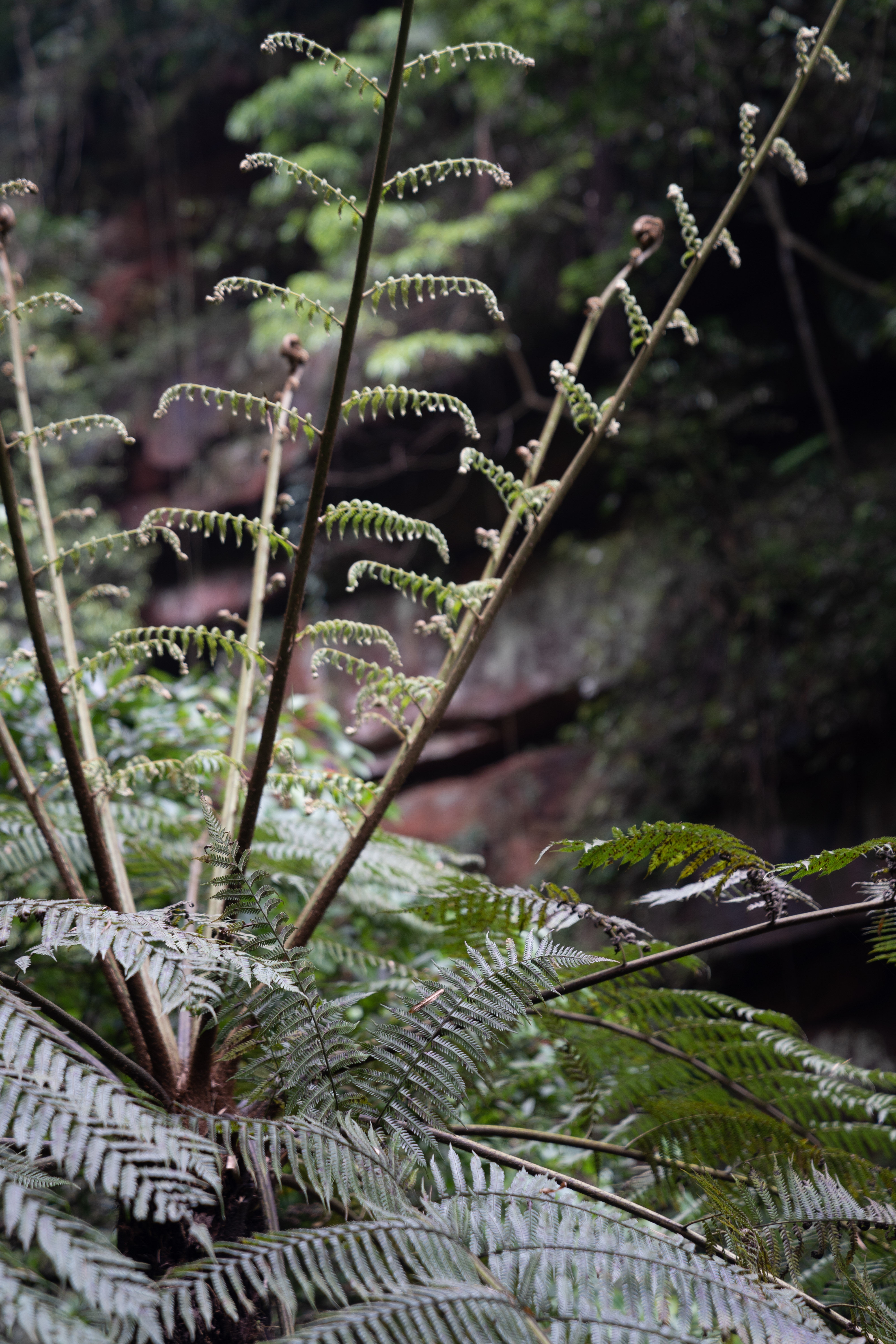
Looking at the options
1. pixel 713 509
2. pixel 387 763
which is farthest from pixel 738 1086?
pixel 387 763

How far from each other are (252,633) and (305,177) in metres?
0.43

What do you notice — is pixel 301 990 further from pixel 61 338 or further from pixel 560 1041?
pixel 61 338

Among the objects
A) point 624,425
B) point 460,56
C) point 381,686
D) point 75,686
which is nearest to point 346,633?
point 381,686

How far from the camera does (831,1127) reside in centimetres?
95

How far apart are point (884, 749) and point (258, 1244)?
11.2 feet

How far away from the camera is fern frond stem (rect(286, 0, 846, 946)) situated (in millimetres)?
818

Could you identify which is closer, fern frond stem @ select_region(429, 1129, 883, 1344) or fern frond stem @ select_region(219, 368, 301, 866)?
fern frond stem @ select_region(429, 1129, 883, 1344)

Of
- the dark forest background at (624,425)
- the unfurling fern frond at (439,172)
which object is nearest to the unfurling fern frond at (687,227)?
the unfurling fern frond at (439,172)

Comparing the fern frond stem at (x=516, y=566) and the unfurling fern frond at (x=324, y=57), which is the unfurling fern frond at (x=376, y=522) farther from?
the unfurling fern frond at (x=324, y=57)

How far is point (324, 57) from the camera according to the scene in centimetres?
75

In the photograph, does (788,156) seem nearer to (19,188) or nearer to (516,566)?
(516,566)

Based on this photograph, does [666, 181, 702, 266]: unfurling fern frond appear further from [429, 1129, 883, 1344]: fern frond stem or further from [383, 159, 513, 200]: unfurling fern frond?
[429, 1129, 883, 1344]: fern frond stem

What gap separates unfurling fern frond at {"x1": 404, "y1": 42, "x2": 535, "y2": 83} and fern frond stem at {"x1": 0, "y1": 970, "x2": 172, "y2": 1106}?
75cm

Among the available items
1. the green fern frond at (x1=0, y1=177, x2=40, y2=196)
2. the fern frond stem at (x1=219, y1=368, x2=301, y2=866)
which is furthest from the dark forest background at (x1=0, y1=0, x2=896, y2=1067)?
the green fern frond at (x1=0, y1=177, x2=40, y2=196)
